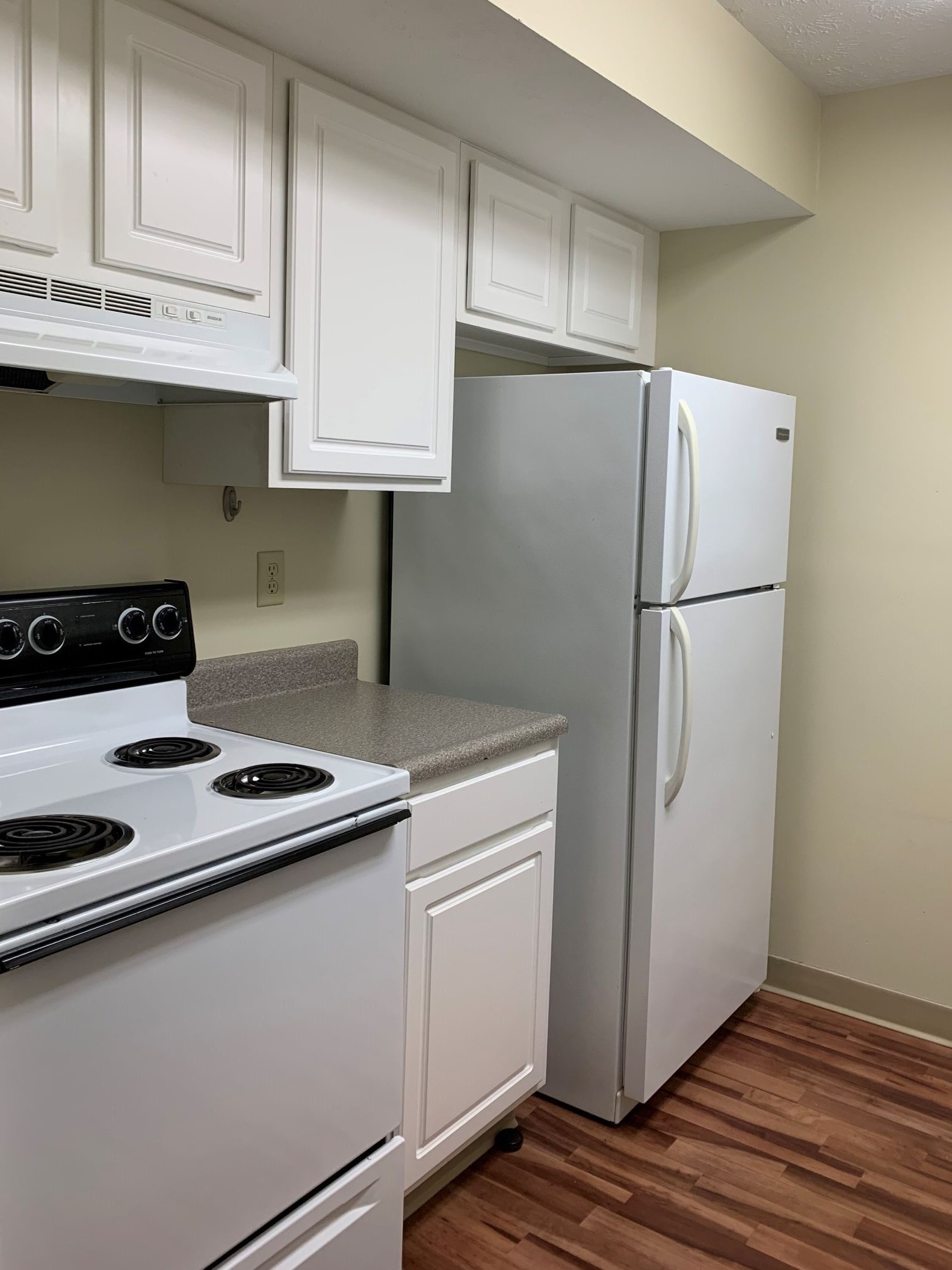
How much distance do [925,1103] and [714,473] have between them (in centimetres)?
155

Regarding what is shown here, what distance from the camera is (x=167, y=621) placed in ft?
6.26

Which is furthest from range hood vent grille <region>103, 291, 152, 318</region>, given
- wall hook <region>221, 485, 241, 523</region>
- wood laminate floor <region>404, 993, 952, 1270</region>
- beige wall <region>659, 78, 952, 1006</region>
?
beige wall <region>659, 78, 952, 1006</region>

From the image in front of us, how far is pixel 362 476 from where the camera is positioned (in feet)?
6.66

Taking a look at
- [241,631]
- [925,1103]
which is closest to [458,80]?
[241,631]

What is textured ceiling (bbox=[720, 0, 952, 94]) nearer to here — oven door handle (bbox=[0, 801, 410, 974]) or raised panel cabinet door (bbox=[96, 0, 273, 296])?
raised panel cabinet door (bbox=[96, 0, 273, 296])

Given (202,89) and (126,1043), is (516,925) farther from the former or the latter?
(202,89)

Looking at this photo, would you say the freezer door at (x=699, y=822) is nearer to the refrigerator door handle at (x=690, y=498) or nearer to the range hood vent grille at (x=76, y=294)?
the refrigerator door handle at (x=690, y=498)

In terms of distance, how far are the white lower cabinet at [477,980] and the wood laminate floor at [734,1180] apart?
164 mm

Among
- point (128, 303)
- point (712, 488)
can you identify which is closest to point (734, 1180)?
point (712, 488)

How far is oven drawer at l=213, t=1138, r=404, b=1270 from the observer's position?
1487 millimetres

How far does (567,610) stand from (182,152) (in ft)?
3.83

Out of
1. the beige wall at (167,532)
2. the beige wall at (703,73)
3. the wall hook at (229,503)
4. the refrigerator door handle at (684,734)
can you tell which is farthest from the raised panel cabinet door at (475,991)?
the beige wall at (703,73)

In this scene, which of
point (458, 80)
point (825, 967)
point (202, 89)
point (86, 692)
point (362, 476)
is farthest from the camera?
point (825, 967)

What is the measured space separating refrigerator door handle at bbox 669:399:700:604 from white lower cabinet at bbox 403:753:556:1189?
0.46 m
